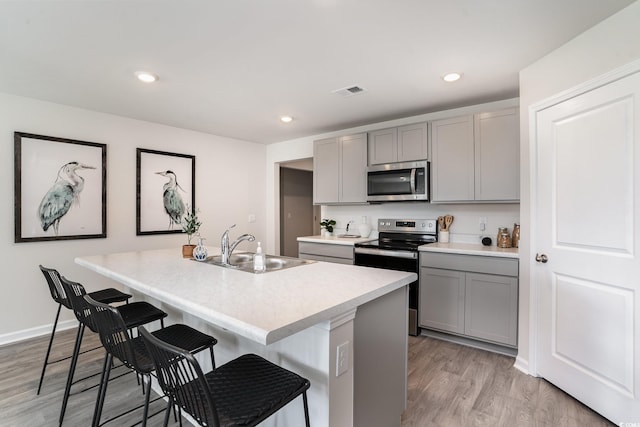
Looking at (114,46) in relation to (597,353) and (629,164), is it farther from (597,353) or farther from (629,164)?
(597,353)

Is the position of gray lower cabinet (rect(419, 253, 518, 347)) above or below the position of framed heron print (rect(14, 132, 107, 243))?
below

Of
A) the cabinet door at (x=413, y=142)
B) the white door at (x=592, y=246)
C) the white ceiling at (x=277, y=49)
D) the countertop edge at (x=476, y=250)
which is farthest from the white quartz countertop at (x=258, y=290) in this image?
the cabinet door at (x=413, y=142)

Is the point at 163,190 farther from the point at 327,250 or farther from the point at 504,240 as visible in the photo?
the point at 504,240

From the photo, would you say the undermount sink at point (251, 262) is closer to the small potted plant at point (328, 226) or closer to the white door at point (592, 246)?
the white door at point (592, 246)

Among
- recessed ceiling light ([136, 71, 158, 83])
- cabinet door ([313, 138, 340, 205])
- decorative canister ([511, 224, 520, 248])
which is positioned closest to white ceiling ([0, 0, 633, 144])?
recessed ceiling light ([136, 71, 158, 83])

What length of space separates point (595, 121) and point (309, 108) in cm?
236

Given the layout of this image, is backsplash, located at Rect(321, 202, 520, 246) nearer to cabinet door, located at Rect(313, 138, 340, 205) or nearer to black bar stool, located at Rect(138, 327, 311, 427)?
cabinet door, located at Rect(313, 138, 340, 205)

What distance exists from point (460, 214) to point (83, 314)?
3.33m

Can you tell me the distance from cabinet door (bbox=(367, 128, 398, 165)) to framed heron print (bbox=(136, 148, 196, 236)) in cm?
237

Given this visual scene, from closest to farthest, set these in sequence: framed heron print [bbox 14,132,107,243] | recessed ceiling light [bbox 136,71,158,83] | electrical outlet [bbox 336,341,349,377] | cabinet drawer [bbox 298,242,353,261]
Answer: electrical outlet [bbox 336,341,349,377], recessed ceiling light [bbox 136,71,158,83], framed heron print [bbox 14,132,107,243], cabinet drawer [bbox 298,242,353,261]

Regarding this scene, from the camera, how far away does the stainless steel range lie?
10.3 feet

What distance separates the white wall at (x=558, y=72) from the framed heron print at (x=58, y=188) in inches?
160

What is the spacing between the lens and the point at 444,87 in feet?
9.10

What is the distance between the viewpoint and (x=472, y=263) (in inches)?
110
